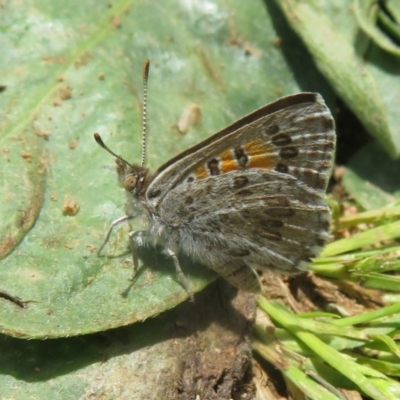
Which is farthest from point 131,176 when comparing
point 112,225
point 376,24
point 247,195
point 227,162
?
point 376,24

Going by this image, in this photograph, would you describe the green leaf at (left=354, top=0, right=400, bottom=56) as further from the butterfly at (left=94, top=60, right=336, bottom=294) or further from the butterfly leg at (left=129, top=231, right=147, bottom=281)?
the butterfly leg at (left=129, top=231, right=147, bottom=281)

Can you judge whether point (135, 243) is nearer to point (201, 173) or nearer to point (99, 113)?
point (201, 173)

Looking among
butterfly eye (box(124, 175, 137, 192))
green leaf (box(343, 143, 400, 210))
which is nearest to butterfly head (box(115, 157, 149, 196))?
butterfly eye (box(124, 175, 137, 192))

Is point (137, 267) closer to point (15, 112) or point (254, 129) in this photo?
point (254, 129)

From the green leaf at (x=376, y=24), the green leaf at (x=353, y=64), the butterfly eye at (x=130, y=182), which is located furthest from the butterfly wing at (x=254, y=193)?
the green leaf at (x=376, y=24)

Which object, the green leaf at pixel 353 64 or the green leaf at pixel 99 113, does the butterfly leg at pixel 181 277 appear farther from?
the green leaf at pixel 353 64

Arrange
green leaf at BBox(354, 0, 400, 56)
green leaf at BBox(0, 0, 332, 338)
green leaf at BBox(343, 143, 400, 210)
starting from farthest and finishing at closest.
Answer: green leaf at BBox(343, 143, 400, 210) < green leaf at BBox(354, 0, 400, 56) < green leaf at BBox(0, 0, 332, 338)
